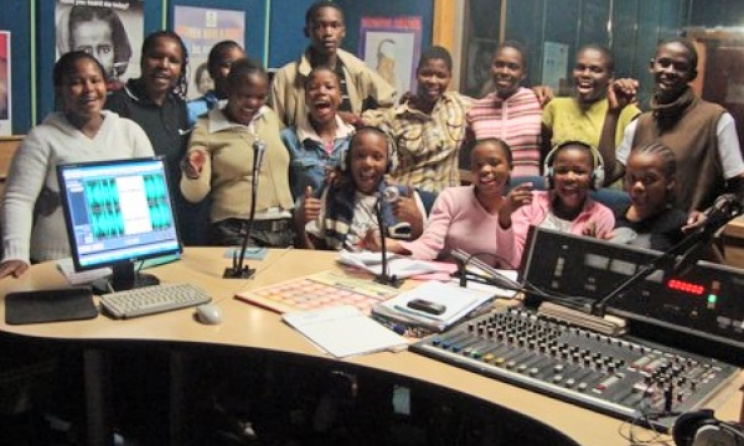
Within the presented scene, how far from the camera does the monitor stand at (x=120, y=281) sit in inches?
92.9

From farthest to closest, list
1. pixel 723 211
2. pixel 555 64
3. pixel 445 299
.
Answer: pixel 555 64
pixel 445 299
pixel 723 211

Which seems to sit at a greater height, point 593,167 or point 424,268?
point 593,167

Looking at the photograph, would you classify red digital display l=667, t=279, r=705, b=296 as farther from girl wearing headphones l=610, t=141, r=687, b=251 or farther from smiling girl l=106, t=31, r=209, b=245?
smiling girl l=106, t=31, r=209, b=245

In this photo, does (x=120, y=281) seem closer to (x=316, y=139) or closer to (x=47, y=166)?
(x=47, y=166)

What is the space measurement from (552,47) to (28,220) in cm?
324

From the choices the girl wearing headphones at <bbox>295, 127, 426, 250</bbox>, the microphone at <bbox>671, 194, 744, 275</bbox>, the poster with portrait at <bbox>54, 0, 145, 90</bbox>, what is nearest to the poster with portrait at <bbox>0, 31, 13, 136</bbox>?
the poster with portrait at <bbox>54, 0, 145, 90</bbox>

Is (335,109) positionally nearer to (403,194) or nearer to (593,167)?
(403,194)

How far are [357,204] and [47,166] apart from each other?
106 centimetres

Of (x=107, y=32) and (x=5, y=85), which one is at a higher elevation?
(x=107, y=32)

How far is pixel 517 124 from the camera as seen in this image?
3.67 meters

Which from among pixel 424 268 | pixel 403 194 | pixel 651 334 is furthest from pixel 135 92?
pixel 651 334

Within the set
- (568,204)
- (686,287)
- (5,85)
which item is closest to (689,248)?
(686,287)

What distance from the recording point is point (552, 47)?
15.9 ft

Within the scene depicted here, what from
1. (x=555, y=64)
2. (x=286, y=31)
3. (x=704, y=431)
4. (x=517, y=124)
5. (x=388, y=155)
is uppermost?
(x=286, y=31)
